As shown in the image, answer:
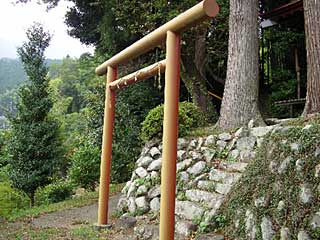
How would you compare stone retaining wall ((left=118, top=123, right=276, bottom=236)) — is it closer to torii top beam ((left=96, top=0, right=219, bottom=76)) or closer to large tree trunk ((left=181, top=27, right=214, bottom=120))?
torii top beam ((left=96, top=0, right=219, bottom=76))

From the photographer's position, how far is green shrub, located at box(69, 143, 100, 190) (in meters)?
8.82

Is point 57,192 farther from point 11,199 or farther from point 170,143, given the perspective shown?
point 170,143

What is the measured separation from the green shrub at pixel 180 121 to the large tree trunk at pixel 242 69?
0.45 m

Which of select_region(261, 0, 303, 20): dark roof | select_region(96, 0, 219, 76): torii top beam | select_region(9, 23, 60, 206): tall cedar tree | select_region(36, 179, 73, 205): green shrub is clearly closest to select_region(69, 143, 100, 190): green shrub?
select_region(36, 179, 73, 205): green shrub

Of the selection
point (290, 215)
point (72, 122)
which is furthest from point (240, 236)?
point (72, 122)

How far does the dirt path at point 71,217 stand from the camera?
5.74m

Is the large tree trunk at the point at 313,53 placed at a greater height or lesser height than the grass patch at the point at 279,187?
greater

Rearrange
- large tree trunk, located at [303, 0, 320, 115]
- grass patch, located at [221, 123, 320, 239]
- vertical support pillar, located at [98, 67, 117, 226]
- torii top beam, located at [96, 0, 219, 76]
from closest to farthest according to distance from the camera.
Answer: torii top beam, located at [96, 0, 219, 76] → grass patch, located at [221, 123, 320, 239] → vertical support pillar, located at [98, 67, 117, 226] → large tree trunk, located at [303, 0, 320, 115]

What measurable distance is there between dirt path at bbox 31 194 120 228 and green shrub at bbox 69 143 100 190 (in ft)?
5.83

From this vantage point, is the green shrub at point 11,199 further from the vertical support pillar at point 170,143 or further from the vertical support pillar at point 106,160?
the vertical support pillar at point 170,143

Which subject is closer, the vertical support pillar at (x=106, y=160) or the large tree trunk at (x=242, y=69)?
the vertical support pillar at (x=106, y=160)

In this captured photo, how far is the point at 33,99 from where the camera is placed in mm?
9195

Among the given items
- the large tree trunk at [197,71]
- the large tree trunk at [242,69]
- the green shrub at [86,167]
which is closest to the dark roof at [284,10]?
the large tree trunk at [197,71]

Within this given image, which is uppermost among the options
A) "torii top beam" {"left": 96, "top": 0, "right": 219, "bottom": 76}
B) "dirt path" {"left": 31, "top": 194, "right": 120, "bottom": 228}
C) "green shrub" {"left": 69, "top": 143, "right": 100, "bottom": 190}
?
"torii top beam" {"left": 96, "top": 0, "right": 219, "bottom": 76}
